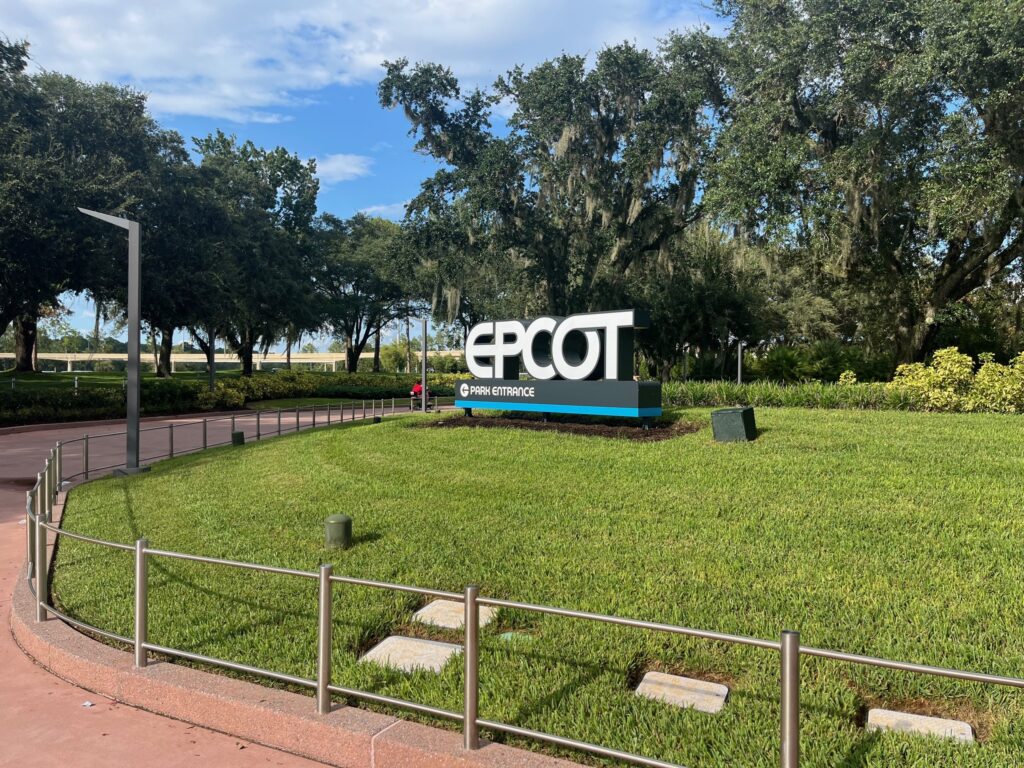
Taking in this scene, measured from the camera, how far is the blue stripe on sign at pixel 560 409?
1355 cm

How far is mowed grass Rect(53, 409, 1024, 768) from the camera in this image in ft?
12.5

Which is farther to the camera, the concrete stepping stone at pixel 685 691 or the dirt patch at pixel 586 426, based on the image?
the dirt patch at pixel 586 426

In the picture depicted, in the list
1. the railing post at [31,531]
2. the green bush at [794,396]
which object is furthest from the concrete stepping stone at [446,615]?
→ the green bush at [794,396]

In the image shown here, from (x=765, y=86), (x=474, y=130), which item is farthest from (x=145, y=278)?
(x=765, y=86)

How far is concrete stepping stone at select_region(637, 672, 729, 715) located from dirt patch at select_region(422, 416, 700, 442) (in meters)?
8.09

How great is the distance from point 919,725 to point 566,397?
11319 millimetres

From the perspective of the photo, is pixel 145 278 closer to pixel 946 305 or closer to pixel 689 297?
pixel 689 297

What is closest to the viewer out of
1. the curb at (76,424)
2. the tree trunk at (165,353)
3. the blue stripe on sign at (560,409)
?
the blue stripe on sign at (560,409)

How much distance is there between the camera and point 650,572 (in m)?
5.79

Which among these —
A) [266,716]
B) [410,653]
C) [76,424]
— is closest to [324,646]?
[266,716]

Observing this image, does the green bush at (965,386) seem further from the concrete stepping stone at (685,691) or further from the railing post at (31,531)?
the railing post at (31,531)

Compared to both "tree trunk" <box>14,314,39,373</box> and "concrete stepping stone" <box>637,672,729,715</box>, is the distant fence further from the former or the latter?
"concrete stepping stone" <box>637,672,729,715</box>

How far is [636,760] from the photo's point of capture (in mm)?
3082

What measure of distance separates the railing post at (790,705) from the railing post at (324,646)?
2352 millimetres
